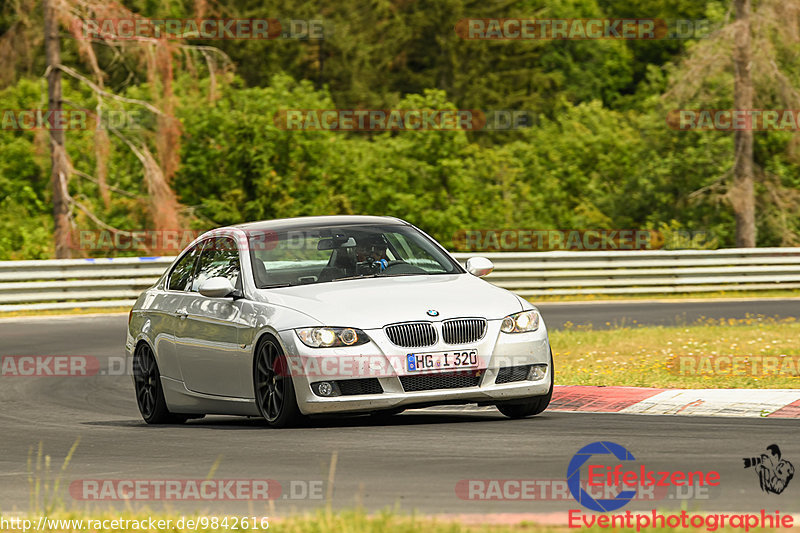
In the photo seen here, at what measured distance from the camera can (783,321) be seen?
2023cm

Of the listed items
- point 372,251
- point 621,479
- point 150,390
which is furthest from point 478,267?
point 621,479

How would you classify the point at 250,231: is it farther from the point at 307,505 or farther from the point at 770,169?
the point at 770,169

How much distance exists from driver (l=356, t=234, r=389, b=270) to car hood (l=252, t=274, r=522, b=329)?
0.38m

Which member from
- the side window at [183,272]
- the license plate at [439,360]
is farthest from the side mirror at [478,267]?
the side window at [183,272]

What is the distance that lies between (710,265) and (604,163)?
21.1 m

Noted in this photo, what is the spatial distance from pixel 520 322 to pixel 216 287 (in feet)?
7.58

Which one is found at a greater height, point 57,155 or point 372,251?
point 57,155

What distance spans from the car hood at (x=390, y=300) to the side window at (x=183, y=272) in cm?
162

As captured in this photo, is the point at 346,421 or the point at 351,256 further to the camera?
the point at 351,256

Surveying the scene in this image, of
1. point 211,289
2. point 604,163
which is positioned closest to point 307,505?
point 211,289

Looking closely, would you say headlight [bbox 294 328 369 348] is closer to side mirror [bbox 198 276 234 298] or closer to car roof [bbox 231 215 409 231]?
side mirror [bbox 198 276 234 298]

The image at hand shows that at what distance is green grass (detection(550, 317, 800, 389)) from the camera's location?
12.7m

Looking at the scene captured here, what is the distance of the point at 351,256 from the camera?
10883 mm

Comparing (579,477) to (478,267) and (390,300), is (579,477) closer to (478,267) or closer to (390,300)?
(390,300)
